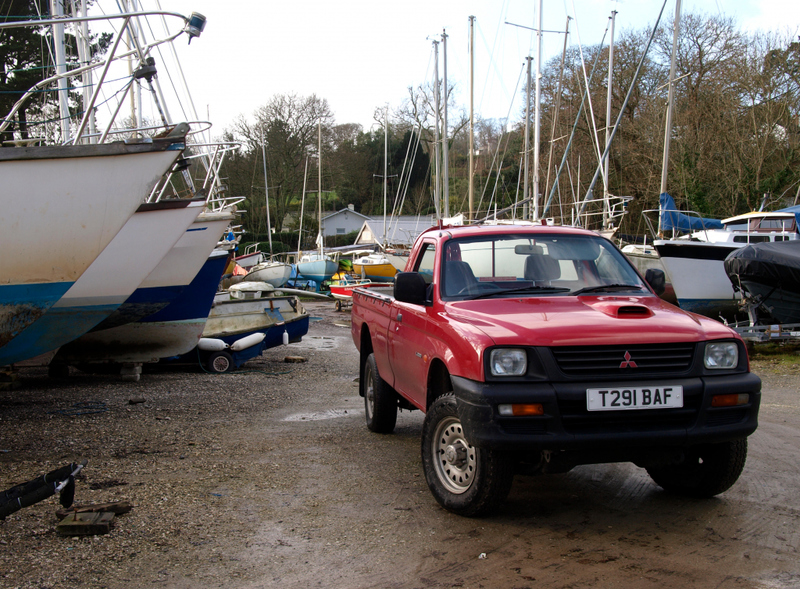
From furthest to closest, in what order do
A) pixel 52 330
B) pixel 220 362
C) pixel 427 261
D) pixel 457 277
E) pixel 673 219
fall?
pixel 673 219
pixel 220 362
pixel 52 330
pixel 427 261
pixel 457 277

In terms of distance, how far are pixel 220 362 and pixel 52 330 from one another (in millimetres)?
3837

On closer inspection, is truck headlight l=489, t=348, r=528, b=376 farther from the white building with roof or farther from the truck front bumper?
the white building with roof

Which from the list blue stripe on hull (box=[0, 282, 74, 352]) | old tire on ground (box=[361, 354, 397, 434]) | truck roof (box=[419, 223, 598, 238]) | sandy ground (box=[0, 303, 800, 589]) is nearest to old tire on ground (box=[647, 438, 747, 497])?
sandy ground (box=[0, 303, 800, 589])

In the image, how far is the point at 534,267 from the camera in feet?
17.4

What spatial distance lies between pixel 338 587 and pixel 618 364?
2.00 meters

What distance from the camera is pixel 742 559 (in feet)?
12.1

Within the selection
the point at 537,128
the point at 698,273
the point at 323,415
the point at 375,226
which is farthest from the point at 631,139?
the point at 323,415

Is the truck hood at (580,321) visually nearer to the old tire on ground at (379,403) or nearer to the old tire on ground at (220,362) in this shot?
the old tire on ground at (379,403)

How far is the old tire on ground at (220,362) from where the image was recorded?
40.5ft

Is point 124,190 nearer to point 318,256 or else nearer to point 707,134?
point 707,134

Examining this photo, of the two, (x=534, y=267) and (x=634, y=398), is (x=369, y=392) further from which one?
(x=634, y=398)

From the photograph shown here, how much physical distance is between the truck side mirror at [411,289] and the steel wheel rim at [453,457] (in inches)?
40.9

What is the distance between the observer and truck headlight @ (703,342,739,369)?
4.13 meters

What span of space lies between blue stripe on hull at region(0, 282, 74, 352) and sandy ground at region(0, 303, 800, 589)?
1112 millimetres
